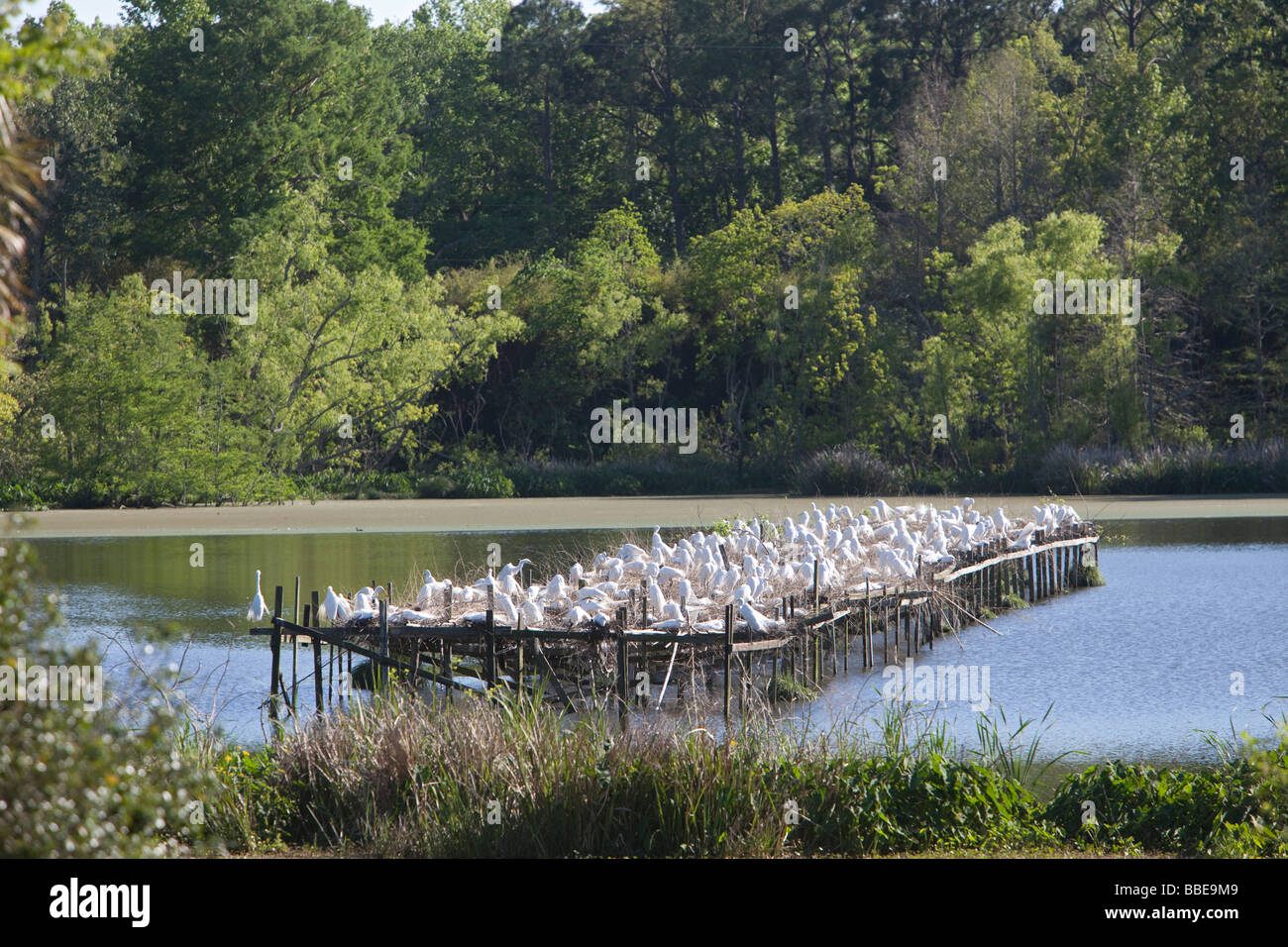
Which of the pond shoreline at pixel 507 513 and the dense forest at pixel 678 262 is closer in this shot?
the pond shoreline at pixel 507 513

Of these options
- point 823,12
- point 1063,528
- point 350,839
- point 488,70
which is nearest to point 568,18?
point 488,70

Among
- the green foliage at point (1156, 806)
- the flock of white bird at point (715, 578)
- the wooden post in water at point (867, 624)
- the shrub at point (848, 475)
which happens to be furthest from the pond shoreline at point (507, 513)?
the green foliage at point (1156, 806)

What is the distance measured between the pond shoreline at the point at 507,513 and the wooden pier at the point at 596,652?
14.8 metres

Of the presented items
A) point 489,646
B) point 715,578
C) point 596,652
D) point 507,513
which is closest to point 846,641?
point 715,578

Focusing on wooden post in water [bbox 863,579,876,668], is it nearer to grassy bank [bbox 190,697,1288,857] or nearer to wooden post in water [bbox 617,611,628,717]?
wooden post in water [bbox 617,611,628,717]

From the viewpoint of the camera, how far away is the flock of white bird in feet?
43.7

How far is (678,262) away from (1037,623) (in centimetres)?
2736

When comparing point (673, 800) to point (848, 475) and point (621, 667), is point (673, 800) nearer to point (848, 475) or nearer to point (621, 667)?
point (621, 667)

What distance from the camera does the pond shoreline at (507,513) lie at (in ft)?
101

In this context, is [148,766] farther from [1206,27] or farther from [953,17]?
[953,17]

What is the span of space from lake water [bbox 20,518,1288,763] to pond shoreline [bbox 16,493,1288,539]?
129 cm

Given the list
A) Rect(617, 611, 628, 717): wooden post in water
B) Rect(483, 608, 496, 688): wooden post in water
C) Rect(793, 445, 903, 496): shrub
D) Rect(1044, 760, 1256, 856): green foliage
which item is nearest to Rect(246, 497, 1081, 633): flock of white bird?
Rect(617, 611, 628, 717): wooden post in water

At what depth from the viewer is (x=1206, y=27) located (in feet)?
132

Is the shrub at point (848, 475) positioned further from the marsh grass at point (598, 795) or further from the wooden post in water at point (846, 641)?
the marsh grass at point (598, 795)
